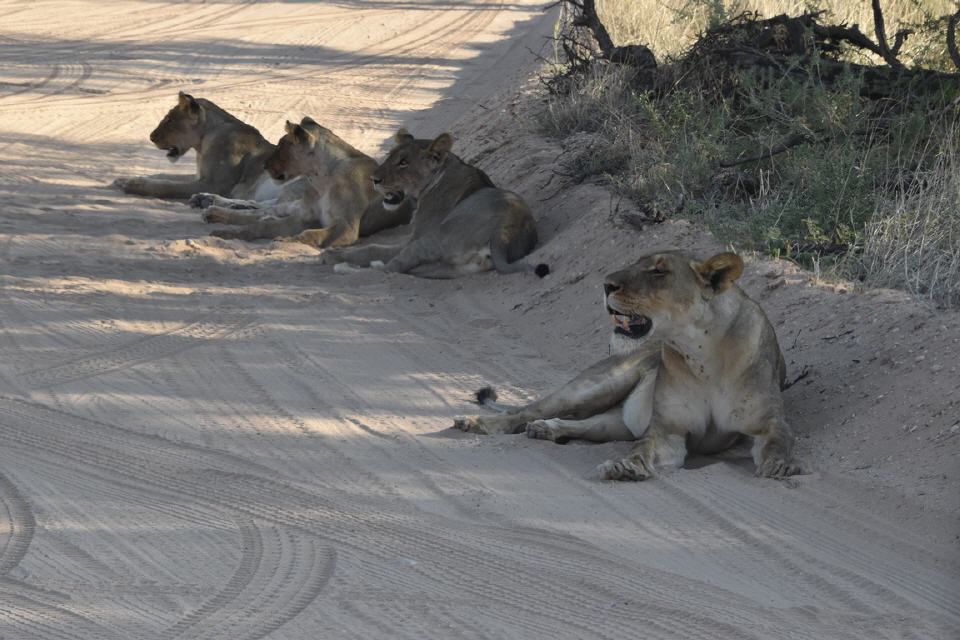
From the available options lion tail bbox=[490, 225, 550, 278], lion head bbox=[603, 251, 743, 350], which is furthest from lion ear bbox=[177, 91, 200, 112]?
lion head bbox=[603, 251, 743, 350]

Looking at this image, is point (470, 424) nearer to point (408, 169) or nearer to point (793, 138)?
point (793, 138)

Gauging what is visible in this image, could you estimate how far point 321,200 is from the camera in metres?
11.9

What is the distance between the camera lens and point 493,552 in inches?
199

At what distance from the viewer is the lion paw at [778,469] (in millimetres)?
5957

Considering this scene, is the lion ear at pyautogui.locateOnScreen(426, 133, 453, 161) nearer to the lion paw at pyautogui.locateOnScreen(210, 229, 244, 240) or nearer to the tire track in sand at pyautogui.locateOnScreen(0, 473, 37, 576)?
the lion paw at pyautogui.locateOnScreen(210, 229, 244, 240)

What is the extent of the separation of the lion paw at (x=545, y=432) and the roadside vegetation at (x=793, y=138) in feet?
7.83

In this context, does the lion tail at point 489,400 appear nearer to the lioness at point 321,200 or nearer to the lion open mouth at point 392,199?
the lion open mouth at point 392,199

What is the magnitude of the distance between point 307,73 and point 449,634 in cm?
1536

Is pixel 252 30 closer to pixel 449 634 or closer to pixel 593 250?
pixel 593 250

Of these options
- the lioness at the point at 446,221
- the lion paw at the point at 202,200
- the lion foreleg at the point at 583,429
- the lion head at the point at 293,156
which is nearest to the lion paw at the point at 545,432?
the lion foreleg at the point at 583,429

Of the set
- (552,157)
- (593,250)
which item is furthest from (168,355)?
(552,157)

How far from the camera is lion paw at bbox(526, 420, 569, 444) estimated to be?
665 cm

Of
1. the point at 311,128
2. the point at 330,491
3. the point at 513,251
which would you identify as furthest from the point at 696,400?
the point at 311,128

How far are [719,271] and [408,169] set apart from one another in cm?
551
